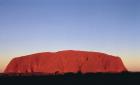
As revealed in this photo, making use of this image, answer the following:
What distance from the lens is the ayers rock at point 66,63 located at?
155m

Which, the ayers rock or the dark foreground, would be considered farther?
the ayers rock

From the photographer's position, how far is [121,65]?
15612 centimetres

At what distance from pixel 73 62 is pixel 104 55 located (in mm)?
19248

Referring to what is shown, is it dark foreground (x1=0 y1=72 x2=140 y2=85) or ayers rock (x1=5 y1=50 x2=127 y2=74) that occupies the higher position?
dark foreground (x1=0 y1=72 x2=140 y2=85)

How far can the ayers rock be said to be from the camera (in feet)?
509

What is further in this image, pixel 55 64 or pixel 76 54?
pixel 76 54

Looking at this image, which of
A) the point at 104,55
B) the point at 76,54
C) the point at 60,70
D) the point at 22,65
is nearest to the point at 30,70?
the point at 22,65

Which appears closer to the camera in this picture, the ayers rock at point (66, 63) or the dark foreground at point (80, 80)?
the dark foreground at point (80, 80)

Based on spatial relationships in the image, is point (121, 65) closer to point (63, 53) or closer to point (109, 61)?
point (109, 61)

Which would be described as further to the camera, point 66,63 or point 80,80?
point 66,63

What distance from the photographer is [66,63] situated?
160000 millimetres

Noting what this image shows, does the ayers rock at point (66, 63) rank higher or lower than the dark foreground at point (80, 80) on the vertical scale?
lower

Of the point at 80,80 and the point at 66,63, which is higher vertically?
the point at 80,80

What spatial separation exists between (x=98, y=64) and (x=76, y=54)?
17.7 metres
